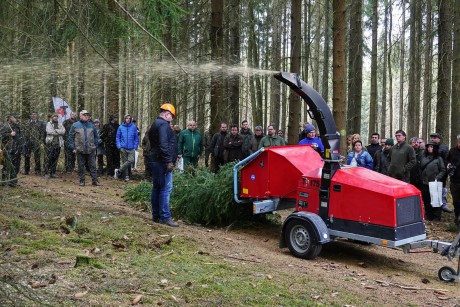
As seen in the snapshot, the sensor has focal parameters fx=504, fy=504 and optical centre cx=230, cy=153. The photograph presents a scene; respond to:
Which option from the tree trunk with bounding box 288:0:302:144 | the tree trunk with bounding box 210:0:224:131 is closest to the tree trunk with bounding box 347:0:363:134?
the tree trunk with bounding box 288:0:302:144

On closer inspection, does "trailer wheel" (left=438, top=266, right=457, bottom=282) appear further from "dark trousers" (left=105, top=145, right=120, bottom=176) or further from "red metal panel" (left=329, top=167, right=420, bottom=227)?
"dark trousers" (left=105, top=145, right=120, bottom=176)

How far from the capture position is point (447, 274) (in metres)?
6.94

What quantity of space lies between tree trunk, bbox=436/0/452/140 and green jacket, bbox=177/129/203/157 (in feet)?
21.3

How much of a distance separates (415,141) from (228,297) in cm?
866

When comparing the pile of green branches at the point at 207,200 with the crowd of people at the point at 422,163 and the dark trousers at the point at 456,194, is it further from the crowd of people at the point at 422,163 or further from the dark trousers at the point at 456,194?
the dark trousers at the point at 456,194

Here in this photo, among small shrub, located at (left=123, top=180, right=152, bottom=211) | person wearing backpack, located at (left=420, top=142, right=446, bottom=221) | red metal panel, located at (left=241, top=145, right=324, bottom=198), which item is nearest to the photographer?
red metal panel, located at (left=241, top=145, right=324, bottom=198)

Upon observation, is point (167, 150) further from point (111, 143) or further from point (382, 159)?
point (111, 143)

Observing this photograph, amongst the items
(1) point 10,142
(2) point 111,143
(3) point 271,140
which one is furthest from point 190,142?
(1) point 10,142

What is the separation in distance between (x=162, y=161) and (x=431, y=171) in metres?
6.21

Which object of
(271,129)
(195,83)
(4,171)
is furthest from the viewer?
(195,83)

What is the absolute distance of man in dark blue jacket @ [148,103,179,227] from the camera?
8.68 m

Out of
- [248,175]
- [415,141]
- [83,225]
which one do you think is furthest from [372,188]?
[415,141]

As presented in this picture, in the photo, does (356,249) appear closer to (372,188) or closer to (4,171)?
(372,188)

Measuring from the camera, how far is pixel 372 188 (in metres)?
7.12
